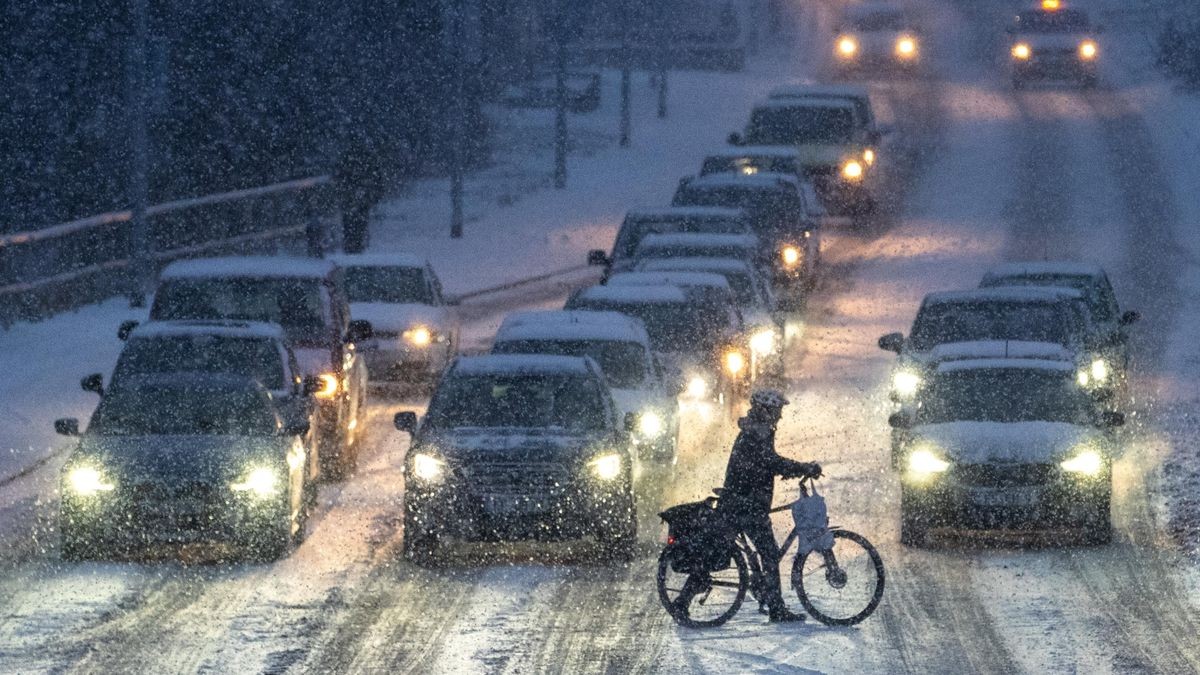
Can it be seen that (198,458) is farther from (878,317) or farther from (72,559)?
(878,317)

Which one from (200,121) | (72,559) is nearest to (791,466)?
(72,559)

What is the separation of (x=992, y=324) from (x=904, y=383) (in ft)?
3.71

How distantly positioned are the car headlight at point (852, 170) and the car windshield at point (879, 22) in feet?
63.5

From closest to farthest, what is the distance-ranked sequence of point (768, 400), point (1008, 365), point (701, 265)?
1. point (768, 400)
2. point (1008, 365)
3. point (701, 265)

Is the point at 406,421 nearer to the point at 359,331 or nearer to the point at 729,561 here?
the point at 729,561

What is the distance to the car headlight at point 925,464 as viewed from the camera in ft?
60.1

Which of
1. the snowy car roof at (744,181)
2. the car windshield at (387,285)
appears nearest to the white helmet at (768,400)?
the car windshield at (387,285)

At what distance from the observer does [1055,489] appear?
18.1 meters

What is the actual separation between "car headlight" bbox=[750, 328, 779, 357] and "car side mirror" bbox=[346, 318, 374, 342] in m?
5.67

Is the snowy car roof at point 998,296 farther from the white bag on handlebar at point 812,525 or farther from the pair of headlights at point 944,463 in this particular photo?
the white bag on handlebar at point 812,525

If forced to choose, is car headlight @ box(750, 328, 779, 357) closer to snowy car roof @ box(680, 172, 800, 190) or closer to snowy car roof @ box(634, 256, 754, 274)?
snowy car roof @ box(634, 256, 754, 274)

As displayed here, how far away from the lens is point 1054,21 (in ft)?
190

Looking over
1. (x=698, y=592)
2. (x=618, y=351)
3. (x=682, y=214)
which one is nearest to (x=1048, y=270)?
(x=618, y=351)

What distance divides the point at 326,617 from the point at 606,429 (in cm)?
373
